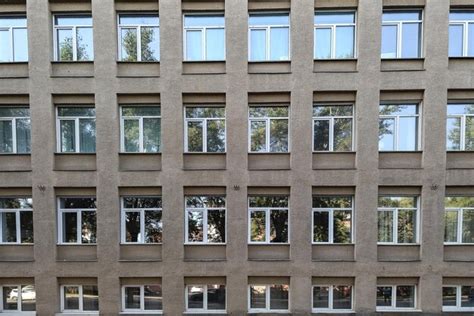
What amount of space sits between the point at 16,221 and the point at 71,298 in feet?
10.6

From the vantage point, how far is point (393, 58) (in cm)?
904

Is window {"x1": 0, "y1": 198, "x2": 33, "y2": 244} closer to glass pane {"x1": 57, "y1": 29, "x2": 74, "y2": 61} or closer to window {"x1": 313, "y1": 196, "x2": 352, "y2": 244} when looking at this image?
glass pane {"x1": 57, "y1": 29, "x2": 74, "y2": 61}

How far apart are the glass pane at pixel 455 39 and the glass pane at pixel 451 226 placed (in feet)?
17.7

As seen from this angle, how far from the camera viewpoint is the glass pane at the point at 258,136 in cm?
942

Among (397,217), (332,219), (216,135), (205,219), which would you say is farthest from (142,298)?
(397,217)

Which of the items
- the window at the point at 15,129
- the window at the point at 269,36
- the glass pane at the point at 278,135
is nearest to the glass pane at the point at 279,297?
the glass pane at the point at 278,135

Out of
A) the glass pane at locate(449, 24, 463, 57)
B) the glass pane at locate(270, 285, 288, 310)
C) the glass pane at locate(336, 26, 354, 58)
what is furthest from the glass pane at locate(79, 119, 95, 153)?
the glass pane at locate(449, 24, 463, 57)

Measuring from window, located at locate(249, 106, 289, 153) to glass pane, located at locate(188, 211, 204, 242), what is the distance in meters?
2.92

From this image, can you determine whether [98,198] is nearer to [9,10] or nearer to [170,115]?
[170,115]

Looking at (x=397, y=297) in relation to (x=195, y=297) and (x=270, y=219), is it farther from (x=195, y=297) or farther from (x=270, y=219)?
(x=195, y=297)

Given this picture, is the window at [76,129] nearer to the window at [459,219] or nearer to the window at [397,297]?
the window at [397,297]

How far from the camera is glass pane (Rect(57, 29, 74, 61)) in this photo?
31.0 ft

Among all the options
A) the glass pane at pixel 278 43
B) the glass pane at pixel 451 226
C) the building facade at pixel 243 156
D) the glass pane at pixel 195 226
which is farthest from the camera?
the glass pane at pixel 195 226

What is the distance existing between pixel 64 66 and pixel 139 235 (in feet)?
20.3
